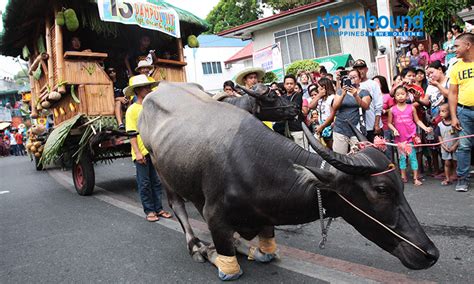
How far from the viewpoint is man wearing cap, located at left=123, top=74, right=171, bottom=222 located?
4.68 metres

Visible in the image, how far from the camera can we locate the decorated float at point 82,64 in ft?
20.4

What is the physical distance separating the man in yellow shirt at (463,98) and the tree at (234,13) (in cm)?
2776

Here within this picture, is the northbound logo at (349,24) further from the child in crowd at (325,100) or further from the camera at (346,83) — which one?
the camera at (346,83)

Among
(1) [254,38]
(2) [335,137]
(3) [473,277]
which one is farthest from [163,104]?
(1) [254,38]

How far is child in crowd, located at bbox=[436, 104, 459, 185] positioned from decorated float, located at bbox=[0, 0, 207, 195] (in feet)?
15.3

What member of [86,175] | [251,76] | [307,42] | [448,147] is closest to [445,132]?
[448,147]

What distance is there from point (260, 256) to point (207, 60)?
29.0m

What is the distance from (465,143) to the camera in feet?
15.7

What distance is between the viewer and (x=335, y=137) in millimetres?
5312

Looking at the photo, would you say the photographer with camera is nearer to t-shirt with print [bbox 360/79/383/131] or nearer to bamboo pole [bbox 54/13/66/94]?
t-shirt with print [bbox 360/79/383/131]

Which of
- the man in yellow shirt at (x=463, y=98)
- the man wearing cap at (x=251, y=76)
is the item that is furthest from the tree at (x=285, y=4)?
the man in yellow shirt at (x=463, y=98)

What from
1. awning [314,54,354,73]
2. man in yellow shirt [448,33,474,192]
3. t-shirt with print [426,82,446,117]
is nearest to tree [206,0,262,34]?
awning [314,54,354,73]

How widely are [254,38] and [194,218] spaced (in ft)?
47.5

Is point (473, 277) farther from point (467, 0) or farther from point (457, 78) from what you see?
point (467, 0)
